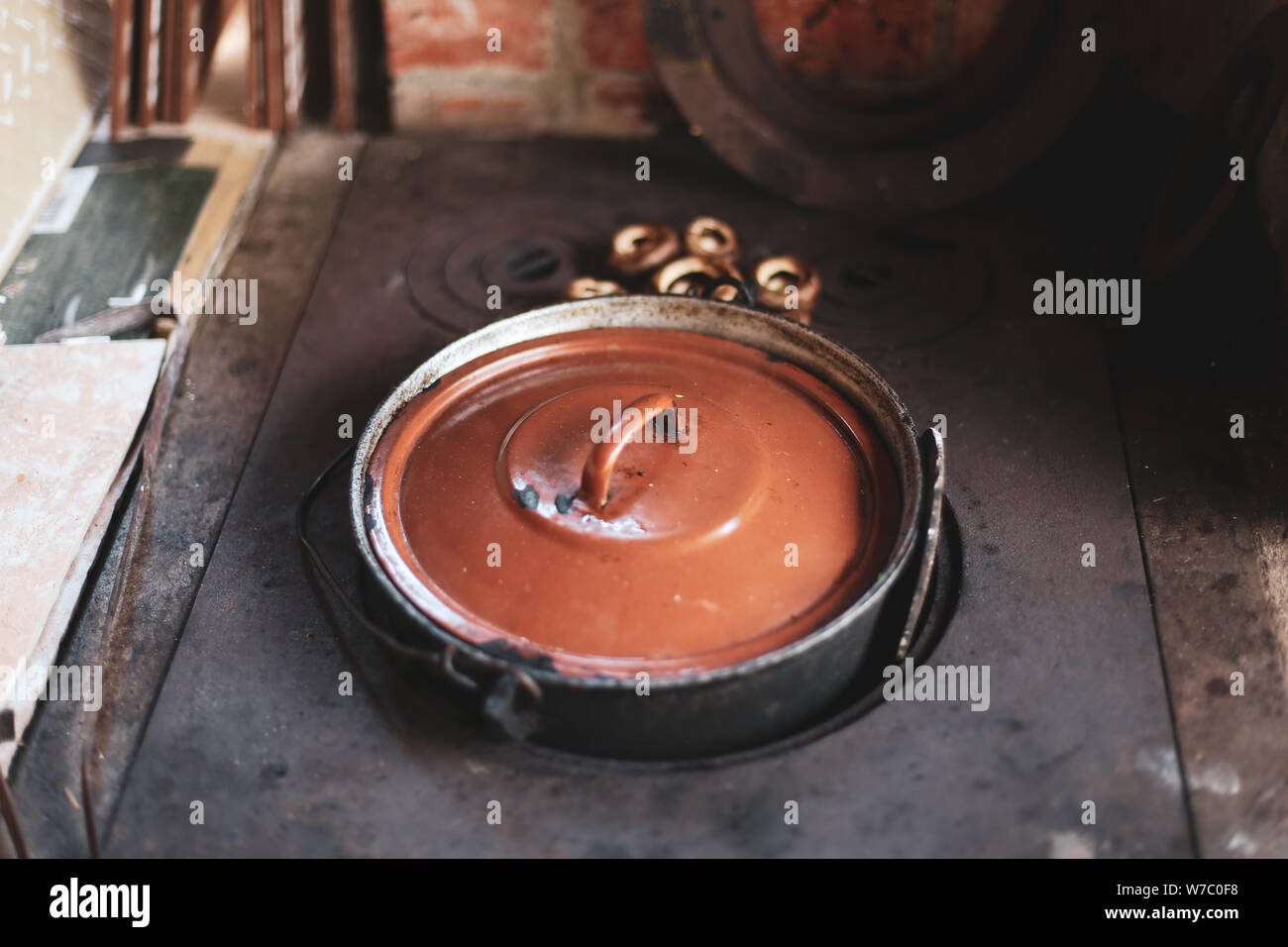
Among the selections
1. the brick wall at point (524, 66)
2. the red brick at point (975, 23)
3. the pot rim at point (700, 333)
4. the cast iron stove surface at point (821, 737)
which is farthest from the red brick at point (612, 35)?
the pot rim at point (700, 333)

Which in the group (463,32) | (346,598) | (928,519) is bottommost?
(346,598)

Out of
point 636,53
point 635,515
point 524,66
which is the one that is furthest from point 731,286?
point 524,66

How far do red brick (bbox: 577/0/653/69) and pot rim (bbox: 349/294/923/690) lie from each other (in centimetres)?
141

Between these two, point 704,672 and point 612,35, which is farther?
point 612,35

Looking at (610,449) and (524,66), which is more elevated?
(524,66)

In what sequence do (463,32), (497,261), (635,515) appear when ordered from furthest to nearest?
(463,32) → (497,261) → (635,515)

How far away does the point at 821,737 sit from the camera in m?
2.00

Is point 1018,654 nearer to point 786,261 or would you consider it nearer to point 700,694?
point 700,694

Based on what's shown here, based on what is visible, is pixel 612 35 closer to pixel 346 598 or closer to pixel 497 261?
pixel 497 261

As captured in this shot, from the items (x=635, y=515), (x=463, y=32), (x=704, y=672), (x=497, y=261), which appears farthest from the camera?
(x=463, y=32)

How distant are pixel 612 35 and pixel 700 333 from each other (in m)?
1.54

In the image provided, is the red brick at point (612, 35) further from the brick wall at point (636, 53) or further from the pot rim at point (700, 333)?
the pot rim at point (700, 333)

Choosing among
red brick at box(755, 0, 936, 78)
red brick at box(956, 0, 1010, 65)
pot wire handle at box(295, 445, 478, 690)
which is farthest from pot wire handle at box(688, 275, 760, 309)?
red brick at box(956, 0, 1010, 65)
